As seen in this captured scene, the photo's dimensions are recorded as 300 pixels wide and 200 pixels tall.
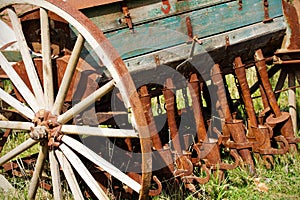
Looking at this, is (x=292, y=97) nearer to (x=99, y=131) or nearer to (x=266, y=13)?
(x=266, y=13)

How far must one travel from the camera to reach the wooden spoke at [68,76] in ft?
10.8

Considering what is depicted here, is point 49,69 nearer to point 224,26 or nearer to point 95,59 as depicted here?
point 95,59

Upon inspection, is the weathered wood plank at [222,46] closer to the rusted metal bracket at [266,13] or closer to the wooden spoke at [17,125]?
the rusted metal bracket at [266,13]

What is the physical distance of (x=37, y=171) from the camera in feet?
12.0

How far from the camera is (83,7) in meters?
3.54

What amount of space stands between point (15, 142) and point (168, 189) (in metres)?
2.07

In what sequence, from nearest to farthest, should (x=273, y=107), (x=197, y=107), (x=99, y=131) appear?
(x=99, y=131) < (x=197, y=107) < (x=273, y=107)

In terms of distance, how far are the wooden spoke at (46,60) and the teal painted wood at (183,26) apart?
1.41 feet

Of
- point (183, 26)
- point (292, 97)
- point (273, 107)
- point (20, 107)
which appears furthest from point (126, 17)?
point (292, 97)

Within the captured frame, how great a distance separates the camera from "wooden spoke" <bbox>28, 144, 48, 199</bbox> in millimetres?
3596

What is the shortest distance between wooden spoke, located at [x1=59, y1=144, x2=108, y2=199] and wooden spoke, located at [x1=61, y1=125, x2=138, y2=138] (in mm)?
126

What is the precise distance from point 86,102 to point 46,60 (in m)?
0.40

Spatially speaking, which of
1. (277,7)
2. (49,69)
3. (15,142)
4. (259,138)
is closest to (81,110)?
(49,69)

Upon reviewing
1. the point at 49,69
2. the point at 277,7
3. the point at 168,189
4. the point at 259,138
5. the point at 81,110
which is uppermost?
the point at 277,7
